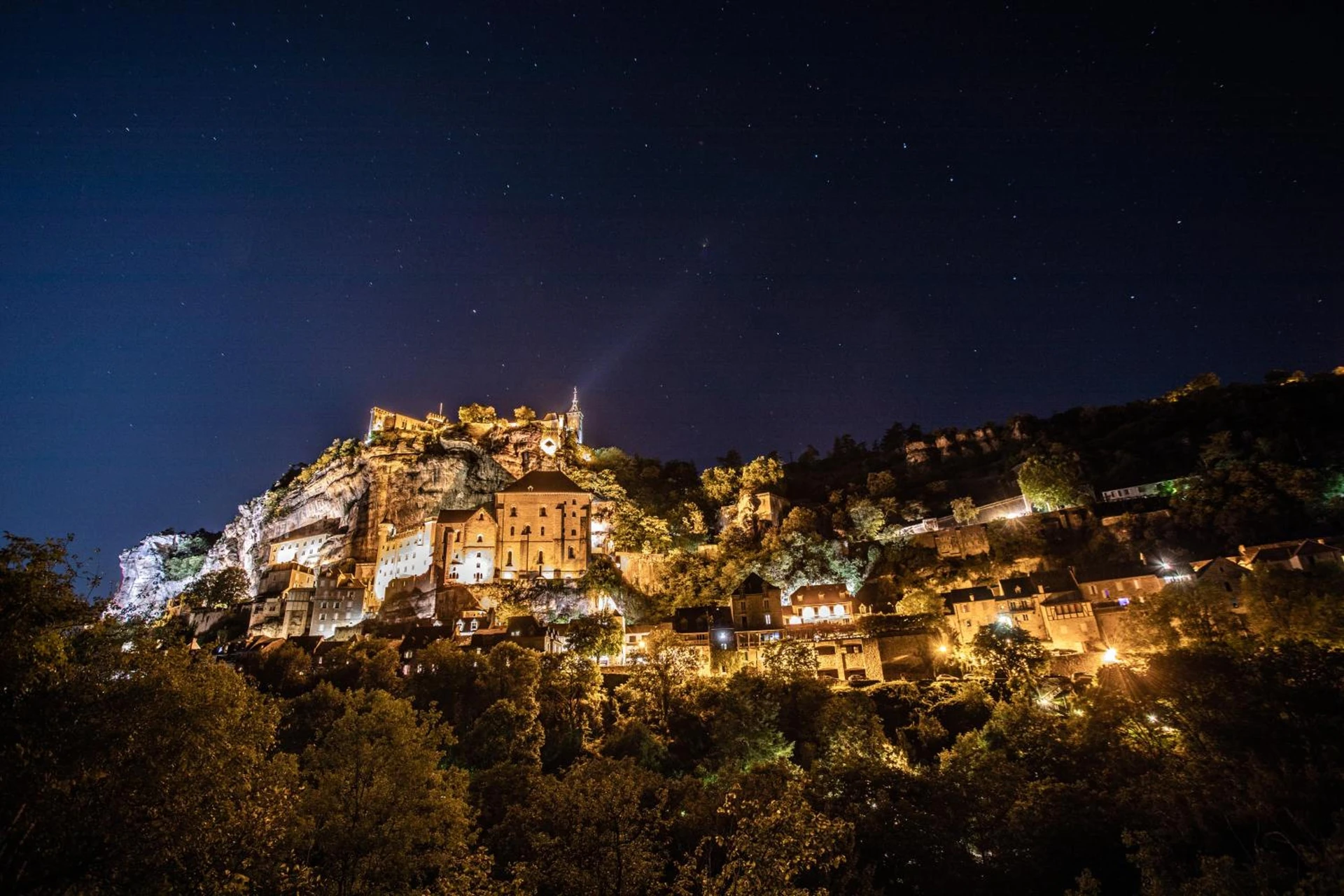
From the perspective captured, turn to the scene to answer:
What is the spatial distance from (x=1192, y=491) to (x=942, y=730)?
31.3 m

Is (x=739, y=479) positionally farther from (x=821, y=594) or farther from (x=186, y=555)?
(x=186, y=555)

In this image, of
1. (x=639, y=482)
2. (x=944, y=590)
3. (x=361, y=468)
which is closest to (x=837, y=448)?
(x=639, y=482)

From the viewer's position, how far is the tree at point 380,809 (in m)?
18.4

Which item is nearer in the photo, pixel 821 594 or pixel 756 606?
pixel 756 606

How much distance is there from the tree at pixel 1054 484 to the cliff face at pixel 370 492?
2019 inches

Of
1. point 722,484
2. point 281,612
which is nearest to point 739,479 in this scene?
point 722,484

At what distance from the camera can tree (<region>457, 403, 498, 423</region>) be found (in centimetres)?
8976

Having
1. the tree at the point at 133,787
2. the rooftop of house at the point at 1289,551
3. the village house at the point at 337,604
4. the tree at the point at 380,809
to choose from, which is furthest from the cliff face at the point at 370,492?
the rooftop of house at the point at 1289,551

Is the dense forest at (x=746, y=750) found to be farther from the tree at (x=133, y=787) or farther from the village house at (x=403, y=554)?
the village house at (x=403, y=554)

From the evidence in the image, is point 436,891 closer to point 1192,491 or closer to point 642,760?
point 642,760

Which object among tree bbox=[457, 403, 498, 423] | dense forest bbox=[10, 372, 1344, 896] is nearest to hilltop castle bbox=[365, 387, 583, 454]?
tree bbox=[457, 403, 498, 423]

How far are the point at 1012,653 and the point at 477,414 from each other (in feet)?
237

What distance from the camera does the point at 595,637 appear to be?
49219 mm

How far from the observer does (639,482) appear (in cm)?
9088
